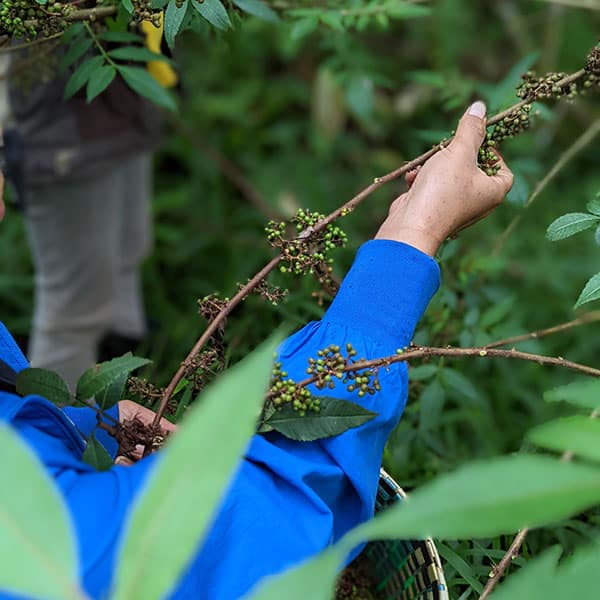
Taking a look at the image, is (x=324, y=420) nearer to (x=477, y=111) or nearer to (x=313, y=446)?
(x=313, y=446)

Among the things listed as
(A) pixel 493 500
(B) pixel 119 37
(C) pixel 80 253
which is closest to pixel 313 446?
(A) pixel 493 500

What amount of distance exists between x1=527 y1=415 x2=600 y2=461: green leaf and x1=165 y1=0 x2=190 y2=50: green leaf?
62 cm

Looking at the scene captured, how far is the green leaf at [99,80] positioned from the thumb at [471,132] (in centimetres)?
44

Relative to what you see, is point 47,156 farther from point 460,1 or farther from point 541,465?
point 460,1

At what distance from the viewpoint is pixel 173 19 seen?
2.92 feet

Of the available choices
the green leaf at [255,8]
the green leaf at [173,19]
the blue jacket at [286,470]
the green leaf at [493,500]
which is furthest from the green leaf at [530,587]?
the green leaf at [255,8]

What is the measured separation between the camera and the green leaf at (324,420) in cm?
76

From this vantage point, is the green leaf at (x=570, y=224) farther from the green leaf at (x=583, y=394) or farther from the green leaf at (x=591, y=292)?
the green leaf at (x=583, y=394)

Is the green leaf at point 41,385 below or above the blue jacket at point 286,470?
above

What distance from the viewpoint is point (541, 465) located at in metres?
0.43

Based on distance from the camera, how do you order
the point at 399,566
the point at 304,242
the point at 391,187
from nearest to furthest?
the point at 304,242 → the point at 399,566 → the point at 391,187

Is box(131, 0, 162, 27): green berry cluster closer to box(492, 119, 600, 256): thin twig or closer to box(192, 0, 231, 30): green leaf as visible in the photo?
box(192, 0, 231, 30): green leaf

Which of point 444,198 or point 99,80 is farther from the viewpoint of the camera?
point 99,80

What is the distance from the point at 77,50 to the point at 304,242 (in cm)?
43
